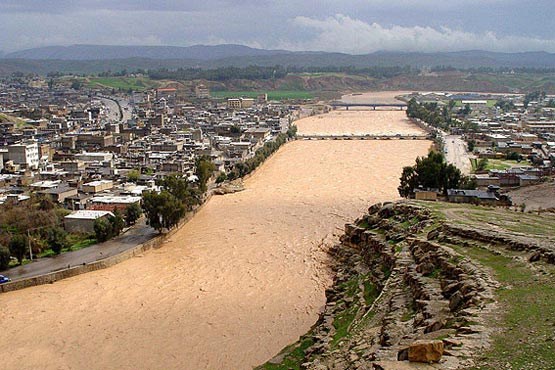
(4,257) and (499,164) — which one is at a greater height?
(499,164)

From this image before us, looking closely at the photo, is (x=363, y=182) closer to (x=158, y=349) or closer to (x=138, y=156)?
(x=138, y=156)

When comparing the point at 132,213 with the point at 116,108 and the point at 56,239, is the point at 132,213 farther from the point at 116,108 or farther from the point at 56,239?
the point at 116,108

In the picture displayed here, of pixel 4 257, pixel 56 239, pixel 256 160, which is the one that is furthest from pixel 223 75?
pixel 4 257

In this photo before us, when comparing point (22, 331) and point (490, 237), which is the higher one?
point (490, 237)

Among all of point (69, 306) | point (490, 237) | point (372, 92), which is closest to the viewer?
point (490, 237)

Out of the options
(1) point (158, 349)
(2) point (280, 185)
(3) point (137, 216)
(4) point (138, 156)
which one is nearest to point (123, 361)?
(1) point (158, 349)

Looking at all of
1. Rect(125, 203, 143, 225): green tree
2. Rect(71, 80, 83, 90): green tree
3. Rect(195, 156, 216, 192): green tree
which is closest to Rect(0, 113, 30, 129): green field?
Rect(195, 156, 216, 192): green tree

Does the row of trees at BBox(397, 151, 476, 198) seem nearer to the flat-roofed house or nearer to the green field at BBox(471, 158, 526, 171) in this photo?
the green field at BBox(471, 158, 526, 171)
